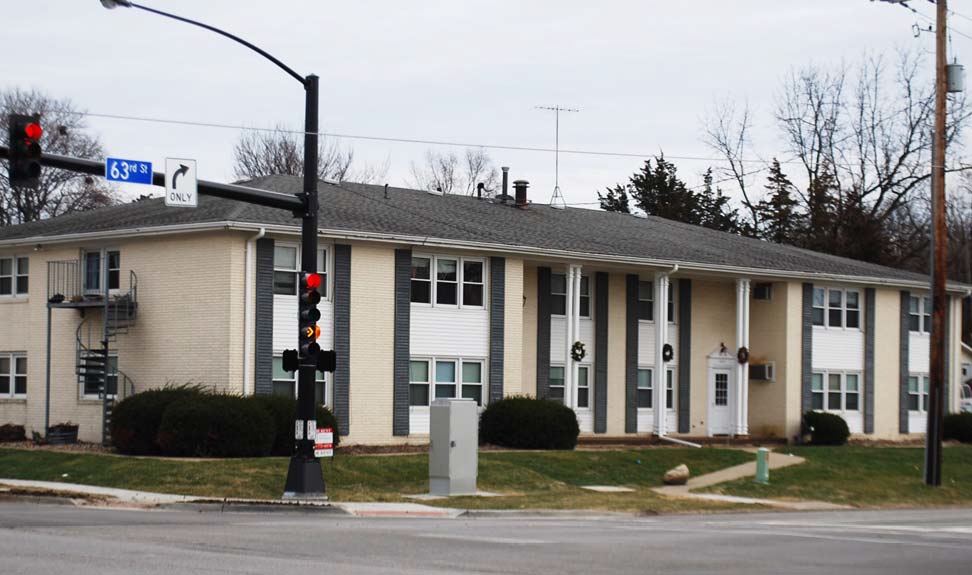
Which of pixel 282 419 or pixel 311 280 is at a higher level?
pixel 311 280

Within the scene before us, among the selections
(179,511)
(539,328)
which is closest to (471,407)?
(179,511)

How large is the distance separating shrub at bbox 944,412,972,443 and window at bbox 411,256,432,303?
20.9 m

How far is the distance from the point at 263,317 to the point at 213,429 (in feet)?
13.8

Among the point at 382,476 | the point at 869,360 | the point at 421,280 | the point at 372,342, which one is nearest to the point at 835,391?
the point at 869,360

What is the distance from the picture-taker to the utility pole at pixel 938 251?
33.1 meters

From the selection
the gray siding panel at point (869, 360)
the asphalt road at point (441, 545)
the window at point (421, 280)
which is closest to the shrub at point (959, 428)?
the gray siding panel at point (869, 360)

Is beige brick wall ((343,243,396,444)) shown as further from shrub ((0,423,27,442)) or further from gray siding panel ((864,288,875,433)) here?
gray siding panel ((864,288,875,433))

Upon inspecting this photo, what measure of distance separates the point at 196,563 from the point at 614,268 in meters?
29.3

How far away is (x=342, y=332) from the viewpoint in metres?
35.7

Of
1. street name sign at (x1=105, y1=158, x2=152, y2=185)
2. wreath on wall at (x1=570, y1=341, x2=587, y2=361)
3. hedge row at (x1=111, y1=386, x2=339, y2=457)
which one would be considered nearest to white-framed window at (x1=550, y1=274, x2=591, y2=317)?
wreath on wall at (x1=570, y1=341, x2=587, y2=361)

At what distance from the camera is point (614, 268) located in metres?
42.5

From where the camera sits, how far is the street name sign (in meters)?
22.8

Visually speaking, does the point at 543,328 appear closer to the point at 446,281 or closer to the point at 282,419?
the point at 446,281

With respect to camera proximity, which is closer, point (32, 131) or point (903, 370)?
point (32, 131)
